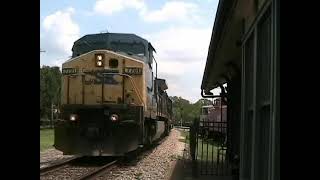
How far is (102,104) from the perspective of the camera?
16.4 m

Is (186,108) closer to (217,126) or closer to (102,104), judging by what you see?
(217,126)

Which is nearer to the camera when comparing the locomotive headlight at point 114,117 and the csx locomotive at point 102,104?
the csx locomotive at point 102,104

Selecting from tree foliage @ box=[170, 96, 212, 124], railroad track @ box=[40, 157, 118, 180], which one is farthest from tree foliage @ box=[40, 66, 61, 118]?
railroad track @ box=[40, 157, 118, 180]

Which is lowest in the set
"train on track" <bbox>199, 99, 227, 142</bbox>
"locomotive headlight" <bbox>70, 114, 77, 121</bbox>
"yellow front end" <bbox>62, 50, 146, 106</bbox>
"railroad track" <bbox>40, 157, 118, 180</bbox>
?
"railroad track" <bbox>40, 157, 118, 180</bbox>

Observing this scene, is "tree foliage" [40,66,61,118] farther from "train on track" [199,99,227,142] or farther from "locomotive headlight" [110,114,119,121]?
"locomotive headlight" [110,114,119,121]

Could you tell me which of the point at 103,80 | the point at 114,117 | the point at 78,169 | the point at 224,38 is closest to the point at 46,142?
the point at 103,80

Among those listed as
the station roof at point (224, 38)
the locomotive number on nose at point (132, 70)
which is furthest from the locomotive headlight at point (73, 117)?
the station roof at point (224, 38)

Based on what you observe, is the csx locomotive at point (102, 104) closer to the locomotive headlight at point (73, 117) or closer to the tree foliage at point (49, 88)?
the locomotive headlight at point (73, 117)

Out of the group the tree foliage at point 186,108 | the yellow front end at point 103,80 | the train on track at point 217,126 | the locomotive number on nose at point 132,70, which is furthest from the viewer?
the tree foliage at point 186,108

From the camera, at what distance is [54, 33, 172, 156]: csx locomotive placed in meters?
15.8

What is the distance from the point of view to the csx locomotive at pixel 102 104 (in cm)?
1584

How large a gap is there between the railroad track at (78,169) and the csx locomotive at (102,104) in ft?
1.66

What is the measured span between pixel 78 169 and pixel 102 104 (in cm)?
224

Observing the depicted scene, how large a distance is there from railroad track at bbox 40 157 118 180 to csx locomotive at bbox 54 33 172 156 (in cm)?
51
